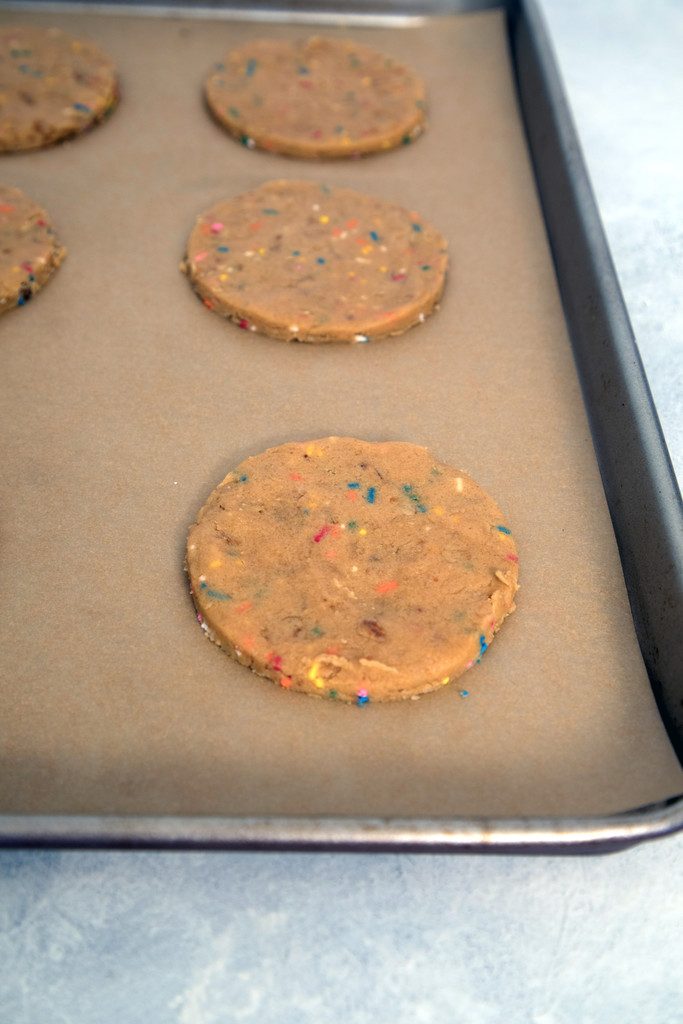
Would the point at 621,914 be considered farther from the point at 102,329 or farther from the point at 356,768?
the point at 102,329

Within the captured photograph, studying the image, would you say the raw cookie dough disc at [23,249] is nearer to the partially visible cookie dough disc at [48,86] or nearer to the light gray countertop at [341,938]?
the partially visible cookie dough disc at [48,86]

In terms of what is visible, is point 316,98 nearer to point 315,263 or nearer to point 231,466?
point 315,263

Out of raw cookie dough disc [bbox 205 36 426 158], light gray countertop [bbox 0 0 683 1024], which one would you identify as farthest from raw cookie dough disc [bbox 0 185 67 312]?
light gray countertop [bbox 0 0 683 1024]

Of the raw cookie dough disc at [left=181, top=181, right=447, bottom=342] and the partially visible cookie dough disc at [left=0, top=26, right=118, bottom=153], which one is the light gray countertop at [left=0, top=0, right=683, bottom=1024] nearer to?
the raw cookie dough disc at [left=181, top=181, right=447, bottom=342]

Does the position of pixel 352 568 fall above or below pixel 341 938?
above

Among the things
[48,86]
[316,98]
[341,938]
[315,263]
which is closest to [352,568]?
[341,938]

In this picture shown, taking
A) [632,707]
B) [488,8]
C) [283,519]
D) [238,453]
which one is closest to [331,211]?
[238,453]
